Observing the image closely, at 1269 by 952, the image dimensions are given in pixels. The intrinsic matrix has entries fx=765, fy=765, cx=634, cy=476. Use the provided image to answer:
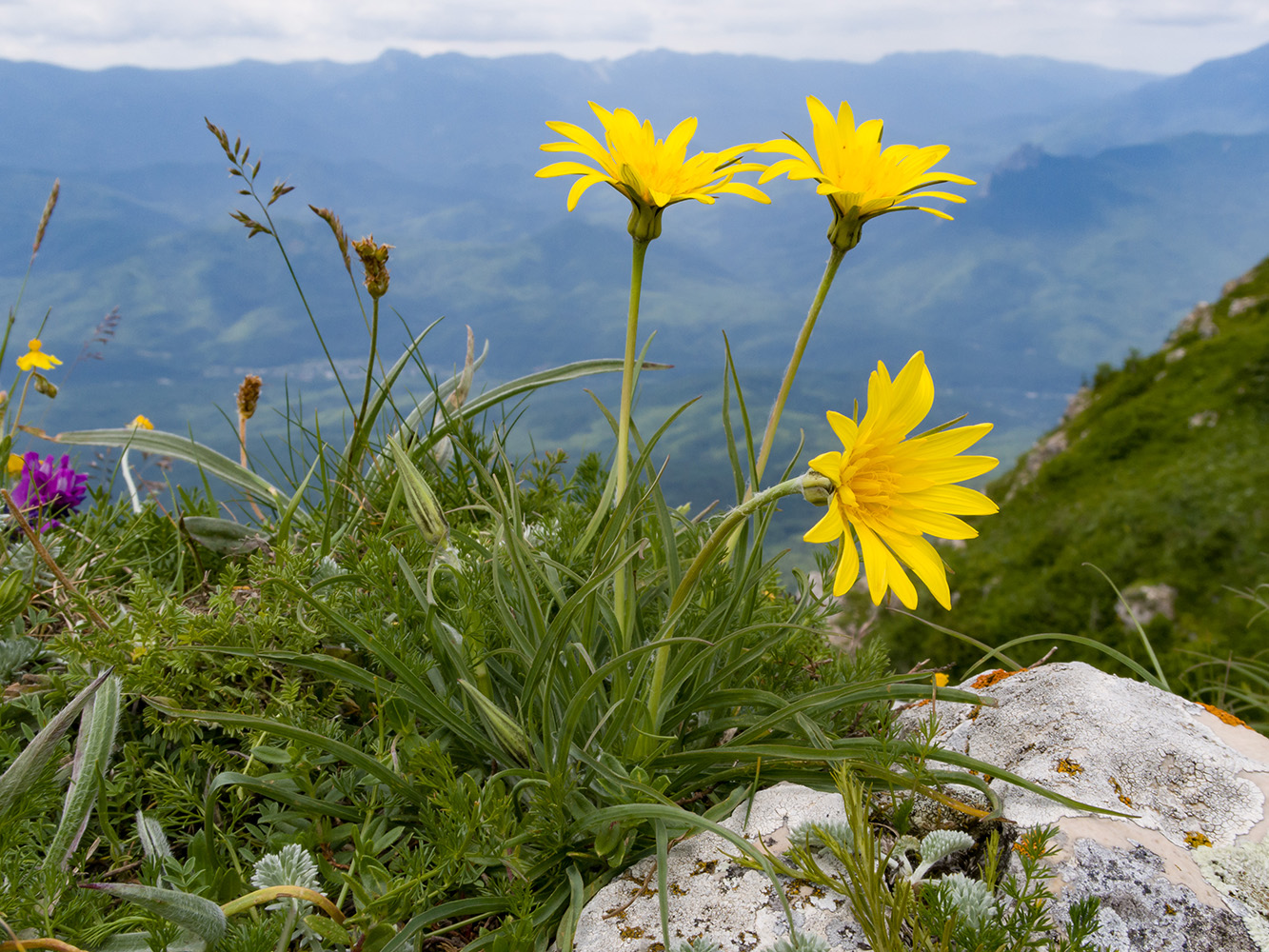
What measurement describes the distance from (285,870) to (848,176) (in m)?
1.64

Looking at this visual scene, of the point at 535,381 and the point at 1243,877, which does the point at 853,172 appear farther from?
the point at 535,381

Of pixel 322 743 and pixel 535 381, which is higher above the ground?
pixel 535 381

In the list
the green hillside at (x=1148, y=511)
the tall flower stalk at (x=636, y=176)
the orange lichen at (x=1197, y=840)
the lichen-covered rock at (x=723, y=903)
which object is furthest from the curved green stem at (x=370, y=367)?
the green hillside at (x=1148, y=511)

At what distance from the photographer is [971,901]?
1.21 metres

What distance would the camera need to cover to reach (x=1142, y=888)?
4.59 ft

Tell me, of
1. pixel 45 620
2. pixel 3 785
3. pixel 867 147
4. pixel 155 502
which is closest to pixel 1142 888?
pixel 867 147

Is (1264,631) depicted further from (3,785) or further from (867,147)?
(3,785)

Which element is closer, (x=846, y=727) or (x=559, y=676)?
(x=559, y=676)

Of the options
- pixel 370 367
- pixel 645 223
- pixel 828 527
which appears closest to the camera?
pixel 828 527

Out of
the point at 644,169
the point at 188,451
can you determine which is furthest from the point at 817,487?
the point at 188,451

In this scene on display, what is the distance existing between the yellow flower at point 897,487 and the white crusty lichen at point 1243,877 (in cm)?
84

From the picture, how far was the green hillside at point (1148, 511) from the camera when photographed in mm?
14555

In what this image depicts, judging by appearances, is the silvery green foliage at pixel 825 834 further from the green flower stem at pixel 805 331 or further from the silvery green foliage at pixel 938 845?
the green flower stem at pixel 805 331

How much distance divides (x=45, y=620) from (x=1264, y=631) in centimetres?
1391
